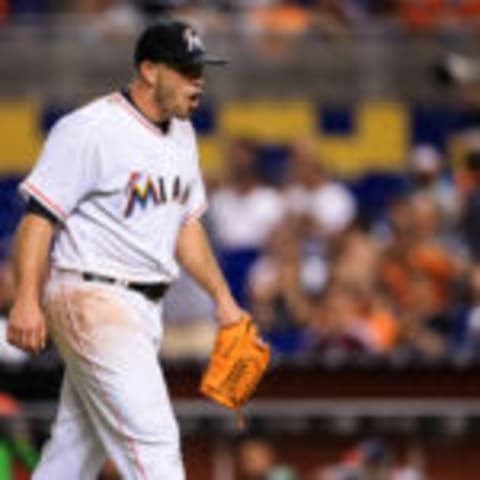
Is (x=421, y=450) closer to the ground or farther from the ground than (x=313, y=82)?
closer to the ground

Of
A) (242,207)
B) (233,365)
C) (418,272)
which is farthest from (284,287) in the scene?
(233,365)

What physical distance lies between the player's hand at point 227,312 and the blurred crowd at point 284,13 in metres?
6.93

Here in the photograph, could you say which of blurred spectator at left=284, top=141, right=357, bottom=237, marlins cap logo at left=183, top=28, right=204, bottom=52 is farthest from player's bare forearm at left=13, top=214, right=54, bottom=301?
blurred spectator at left=284, top=141, right=357, bottom=237

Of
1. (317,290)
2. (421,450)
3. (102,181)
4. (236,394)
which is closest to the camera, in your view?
(102,181)

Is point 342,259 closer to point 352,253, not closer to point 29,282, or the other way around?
point 352,253

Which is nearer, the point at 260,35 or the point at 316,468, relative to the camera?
the point at 316,468

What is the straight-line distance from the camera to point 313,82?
1462 cm

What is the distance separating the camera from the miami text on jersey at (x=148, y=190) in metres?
7.37

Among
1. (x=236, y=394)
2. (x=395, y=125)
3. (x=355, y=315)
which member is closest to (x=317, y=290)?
(x=355, y=315)

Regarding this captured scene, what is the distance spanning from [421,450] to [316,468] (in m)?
0.58

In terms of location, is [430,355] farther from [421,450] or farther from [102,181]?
[102,181]

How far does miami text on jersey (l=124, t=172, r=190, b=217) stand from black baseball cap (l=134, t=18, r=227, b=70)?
1.28 feet

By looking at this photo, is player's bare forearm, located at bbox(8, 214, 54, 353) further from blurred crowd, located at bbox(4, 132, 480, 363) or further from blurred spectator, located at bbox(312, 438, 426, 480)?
blurred spectator, located at bbox(312, 438, 426, 480)

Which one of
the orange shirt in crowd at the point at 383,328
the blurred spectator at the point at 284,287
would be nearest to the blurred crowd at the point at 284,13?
the blurred spectator at the point at 284,287
